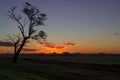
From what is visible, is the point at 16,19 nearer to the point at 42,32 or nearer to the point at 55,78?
the point at 42,32

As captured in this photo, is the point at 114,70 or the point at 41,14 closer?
the point at 114,70

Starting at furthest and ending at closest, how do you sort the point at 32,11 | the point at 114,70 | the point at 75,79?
the point at 32,11, the point at 114,70, the point at 75,79

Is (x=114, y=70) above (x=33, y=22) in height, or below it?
below

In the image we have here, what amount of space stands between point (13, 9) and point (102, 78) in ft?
129

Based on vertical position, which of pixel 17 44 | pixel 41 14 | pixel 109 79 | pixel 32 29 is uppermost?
pixel 41 14

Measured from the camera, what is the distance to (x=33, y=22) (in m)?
60.2

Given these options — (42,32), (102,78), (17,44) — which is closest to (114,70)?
(102,78)

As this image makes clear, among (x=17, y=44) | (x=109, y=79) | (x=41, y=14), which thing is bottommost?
(x=109, y=79)

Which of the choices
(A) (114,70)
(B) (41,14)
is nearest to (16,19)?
(B) (41,14)

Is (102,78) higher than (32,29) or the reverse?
the reverse

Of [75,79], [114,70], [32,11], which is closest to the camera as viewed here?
[75,79]

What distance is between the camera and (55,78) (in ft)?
94.4

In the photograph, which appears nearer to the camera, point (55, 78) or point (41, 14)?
point (55, 78)

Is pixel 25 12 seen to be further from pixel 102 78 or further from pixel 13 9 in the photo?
pixel 102 78
